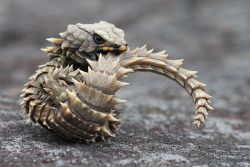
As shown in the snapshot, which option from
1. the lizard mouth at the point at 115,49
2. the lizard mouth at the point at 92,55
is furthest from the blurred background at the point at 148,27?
the lizard mouth at the point at 115,49

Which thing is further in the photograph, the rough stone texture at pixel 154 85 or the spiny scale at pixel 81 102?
the rough stone texture at pixel 154 85

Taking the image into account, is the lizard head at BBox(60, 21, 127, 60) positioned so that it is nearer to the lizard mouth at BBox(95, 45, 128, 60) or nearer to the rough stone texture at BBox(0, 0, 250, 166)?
the lizard mouth at BBox(95, 45, 128, 60)

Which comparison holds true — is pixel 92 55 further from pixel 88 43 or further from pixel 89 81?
pixel 89 81

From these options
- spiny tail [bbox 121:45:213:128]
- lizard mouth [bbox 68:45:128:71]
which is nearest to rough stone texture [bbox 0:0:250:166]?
spiny tail [bbox 121:45:213:128]

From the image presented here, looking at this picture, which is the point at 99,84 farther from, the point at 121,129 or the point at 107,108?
the point at 121,129

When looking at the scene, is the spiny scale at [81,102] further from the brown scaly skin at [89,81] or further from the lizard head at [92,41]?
the lizard head at [92,41]

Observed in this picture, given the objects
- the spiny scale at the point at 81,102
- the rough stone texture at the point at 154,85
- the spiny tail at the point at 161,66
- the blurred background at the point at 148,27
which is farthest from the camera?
the blurred background at the point at 148,27
